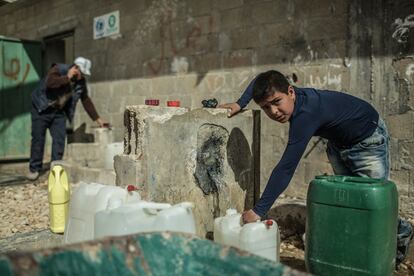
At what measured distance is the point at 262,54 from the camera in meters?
4.69

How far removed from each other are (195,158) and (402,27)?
218 cm

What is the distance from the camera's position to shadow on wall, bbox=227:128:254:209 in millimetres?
3297

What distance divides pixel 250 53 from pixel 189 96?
111cm

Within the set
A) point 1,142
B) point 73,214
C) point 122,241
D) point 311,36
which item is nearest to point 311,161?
point 311,36

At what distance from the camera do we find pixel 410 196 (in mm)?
3674

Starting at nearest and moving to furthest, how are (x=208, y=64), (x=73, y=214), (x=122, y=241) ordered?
1. (x=122, y=241)
2. (x=73, y=214)
3. (x=208, y=64)

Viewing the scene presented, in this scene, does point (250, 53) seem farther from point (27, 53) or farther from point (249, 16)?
point (27, 53)

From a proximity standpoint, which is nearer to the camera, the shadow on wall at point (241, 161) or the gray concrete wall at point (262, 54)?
the shadow on wall at point (241, 161)

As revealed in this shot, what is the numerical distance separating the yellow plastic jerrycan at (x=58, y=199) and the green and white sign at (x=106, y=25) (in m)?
3.68

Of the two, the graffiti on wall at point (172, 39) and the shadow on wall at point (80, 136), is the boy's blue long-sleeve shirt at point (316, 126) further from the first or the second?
the shadow on wall at point (80, 136)

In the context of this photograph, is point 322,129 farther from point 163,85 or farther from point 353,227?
point 163,85

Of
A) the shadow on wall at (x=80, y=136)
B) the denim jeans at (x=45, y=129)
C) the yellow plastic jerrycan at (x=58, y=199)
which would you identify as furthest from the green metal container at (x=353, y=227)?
the shadow on wall at (x=80, y=136)

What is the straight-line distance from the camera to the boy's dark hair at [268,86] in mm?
2500

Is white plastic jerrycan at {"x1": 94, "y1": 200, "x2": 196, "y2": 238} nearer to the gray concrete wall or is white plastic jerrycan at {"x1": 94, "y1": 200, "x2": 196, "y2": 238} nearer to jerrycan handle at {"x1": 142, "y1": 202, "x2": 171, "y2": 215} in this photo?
jerrycan handle at {"x1": 142, "y1": 202, "x2": 171, "y2": 215}
